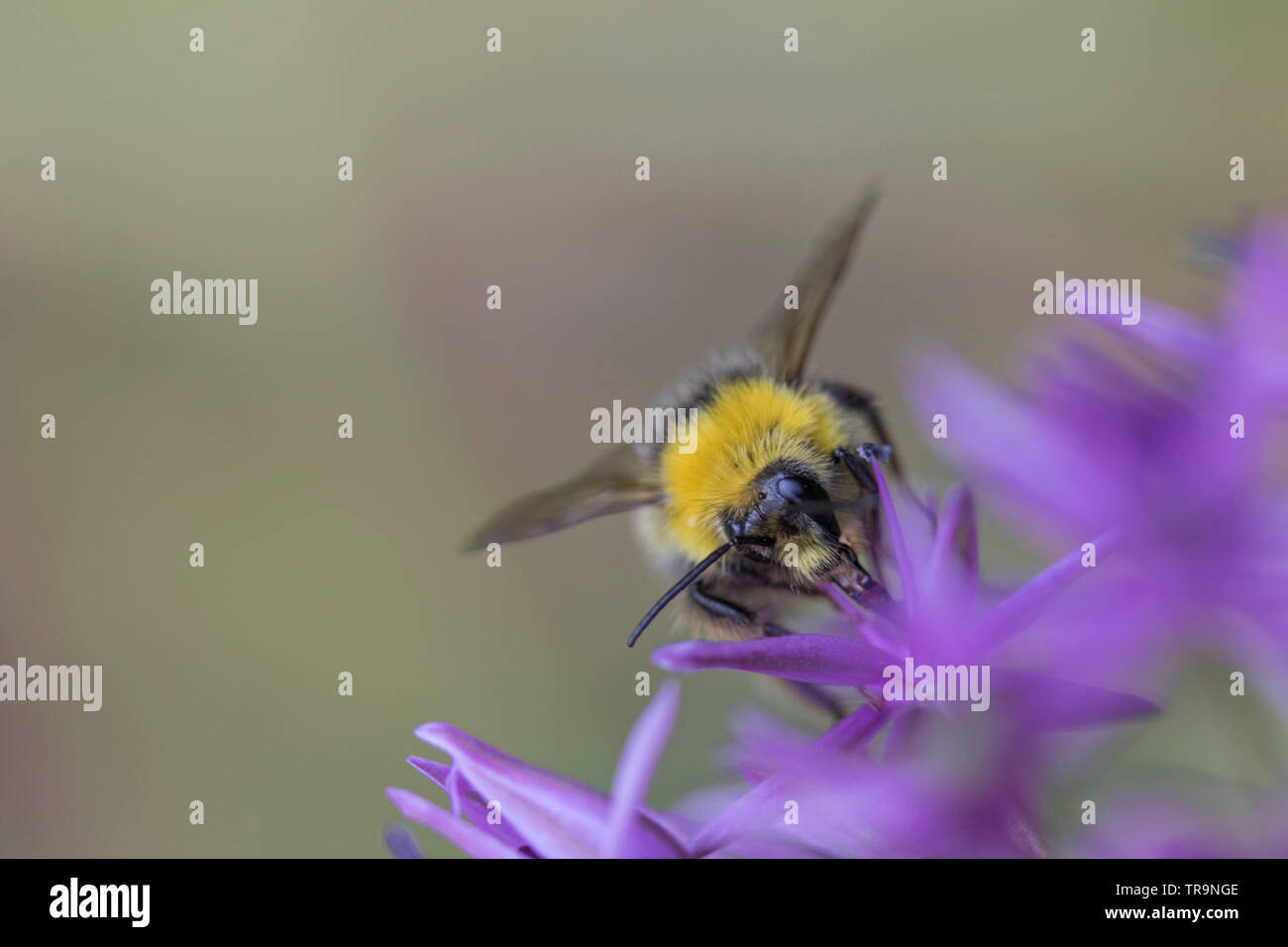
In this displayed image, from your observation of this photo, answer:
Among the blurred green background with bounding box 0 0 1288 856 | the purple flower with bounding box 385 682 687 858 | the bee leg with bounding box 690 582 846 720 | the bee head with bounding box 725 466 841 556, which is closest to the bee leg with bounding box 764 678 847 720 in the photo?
the bee leg with bounding box 690 582 846 720

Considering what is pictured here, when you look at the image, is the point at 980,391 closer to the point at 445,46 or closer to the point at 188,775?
the point at 188,775

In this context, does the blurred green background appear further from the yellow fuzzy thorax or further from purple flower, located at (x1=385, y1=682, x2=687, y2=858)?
purple flower, located at (x1=385, y1=682, x2=687, y2=858)

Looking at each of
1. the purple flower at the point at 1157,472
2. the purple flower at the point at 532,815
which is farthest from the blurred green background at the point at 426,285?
the purple flower at the point at 532,815

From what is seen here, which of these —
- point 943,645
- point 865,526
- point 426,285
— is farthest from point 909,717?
point 426,285

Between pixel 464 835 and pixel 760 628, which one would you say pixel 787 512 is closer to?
pixel 760 628
